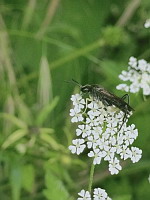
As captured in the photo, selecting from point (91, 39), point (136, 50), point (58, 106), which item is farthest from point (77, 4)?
point (58, 106)

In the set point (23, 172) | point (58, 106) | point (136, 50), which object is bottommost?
point (23, 172)

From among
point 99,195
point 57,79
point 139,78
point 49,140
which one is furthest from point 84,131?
point 57,79

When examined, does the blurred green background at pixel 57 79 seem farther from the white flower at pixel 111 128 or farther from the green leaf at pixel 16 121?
the white flower at pixel 111 128

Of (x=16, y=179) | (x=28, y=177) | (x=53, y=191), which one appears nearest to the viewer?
(x=53, y=191)

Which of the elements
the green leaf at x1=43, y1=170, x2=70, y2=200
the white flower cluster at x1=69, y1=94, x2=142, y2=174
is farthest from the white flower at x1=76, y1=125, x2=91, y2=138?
the green leaf at x1=43, y1=170, x2=70, y2=200

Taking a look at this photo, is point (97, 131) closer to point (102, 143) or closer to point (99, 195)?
point (102, 143)

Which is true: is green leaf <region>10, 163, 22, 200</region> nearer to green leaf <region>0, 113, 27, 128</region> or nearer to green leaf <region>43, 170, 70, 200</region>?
green leaf <region>0, 113, 27, 128</region>

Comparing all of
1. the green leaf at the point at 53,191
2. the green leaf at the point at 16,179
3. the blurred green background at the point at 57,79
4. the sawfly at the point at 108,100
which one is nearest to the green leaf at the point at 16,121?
the blurred green background at the point at 57,79

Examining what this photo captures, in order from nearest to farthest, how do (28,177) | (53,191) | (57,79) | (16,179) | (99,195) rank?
(99,195)
(53,191)
(16,179)
(28,177)
(57,79)

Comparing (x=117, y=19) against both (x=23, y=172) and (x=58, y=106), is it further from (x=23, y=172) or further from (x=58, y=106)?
(x=23, y=172)
